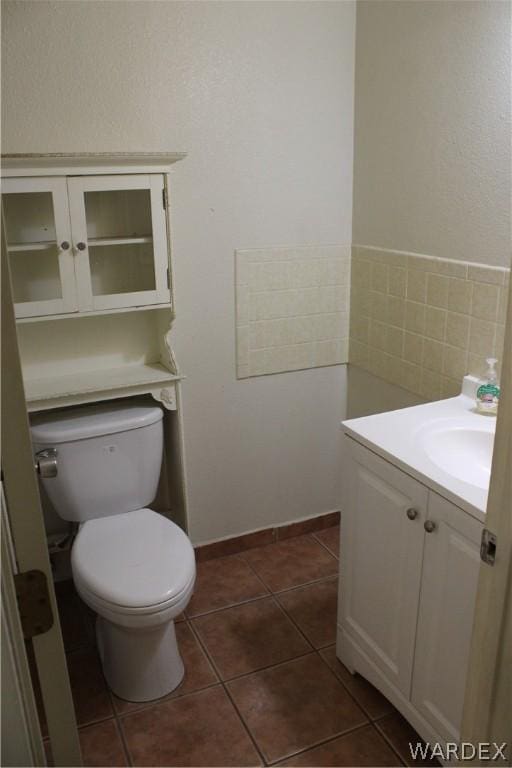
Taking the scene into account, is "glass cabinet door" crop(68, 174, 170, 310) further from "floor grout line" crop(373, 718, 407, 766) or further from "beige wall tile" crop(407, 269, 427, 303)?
"floor grout line" crop(373, 718, 407, 766)

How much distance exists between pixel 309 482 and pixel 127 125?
1575 mm

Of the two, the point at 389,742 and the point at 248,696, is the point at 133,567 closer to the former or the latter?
the point at 248,696

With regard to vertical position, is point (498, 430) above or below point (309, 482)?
above

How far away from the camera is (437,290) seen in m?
2.16

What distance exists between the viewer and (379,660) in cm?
187

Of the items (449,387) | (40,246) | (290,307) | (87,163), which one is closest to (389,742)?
(449,387)

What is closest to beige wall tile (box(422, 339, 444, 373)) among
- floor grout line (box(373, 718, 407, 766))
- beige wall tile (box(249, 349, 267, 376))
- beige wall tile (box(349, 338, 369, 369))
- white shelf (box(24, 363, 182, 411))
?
beige wall tile (box(349, 338, 369, 369))

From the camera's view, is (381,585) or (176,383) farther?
(176,383)

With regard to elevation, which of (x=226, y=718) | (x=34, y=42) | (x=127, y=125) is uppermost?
(x=34, y=42)

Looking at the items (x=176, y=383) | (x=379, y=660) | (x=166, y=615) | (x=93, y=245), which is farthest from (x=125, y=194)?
(x=379, y=660)

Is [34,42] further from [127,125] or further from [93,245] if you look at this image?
[93,245]

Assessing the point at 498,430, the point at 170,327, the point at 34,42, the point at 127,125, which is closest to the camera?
the point at 498,430

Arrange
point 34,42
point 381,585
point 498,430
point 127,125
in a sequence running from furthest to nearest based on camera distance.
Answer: point 127,125 < point 34,42 < point 381,585 < point 498,430

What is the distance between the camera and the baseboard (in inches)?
105
